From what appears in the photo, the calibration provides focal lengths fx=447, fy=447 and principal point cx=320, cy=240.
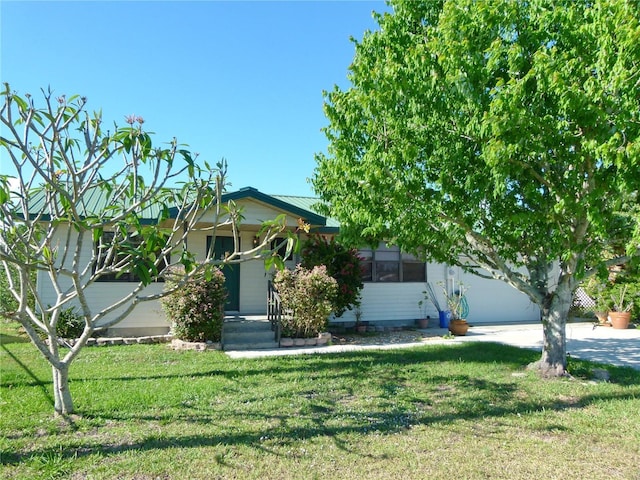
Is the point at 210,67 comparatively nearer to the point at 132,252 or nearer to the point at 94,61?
the point at 94,61

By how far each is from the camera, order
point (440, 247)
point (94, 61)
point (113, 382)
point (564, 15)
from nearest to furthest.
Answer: point (564, 15) < point (113, 382) < point (94, 61) < point (440, 247)

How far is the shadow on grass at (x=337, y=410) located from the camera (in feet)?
13.9

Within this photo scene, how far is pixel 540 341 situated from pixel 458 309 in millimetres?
2518

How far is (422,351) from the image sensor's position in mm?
9234

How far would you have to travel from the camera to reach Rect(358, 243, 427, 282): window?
42.8 ft

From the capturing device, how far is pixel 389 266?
1330cm

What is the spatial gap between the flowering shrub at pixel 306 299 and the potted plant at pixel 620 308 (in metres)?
9.39

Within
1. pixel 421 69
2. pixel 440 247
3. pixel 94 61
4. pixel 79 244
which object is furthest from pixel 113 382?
pixel 421 69

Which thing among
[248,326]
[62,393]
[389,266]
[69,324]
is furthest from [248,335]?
[62,393]

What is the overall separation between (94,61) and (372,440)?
22.0ft

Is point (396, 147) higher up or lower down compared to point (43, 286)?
higher up

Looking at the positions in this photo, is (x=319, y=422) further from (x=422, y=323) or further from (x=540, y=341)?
(x=422, y=323)

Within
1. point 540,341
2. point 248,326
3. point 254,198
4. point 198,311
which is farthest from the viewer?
point 254,198

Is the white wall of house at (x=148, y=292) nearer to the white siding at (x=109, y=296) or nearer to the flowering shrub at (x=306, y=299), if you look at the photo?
the white siding at (x=109, y=296)
